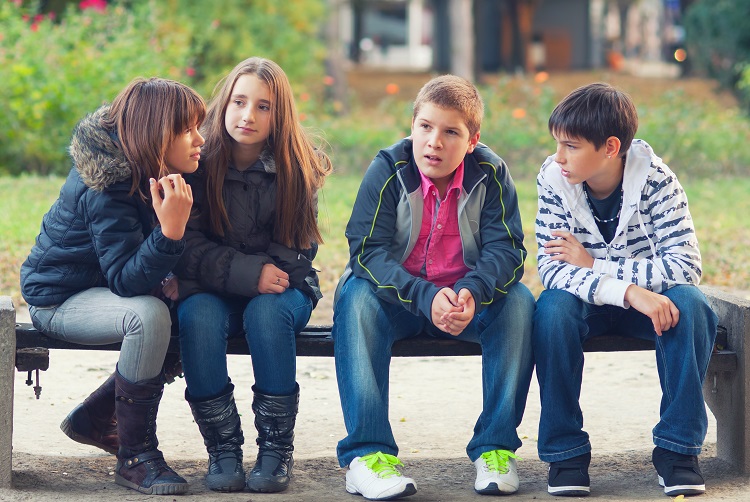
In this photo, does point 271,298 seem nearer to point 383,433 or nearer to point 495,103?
point 383,433

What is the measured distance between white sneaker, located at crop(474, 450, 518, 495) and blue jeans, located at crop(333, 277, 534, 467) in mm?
30

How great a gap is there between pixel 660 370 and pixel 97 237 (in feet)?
6.19

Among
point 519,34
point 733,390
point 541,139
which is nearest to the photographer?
point 733,390

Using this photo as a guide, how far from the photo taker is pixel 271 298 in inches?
136

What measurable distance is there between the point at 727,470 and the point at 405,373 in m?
2.03

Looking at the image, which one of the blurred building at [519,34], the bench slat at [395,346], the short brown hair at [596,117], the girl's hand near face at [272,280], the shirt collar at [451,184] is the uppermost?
the blurred building at [519,34]

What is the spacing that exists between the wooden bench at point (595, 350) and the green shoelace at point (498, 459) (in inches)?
14.2

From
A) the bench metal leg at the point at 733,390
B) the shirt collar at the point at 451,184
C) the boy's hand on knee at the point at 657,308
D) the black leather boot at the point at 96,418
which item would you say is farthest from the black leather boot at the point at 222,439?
the bench metal leg at the point at 733,390

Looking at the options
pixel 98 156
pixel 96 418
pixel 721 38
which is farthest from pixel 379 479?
pixel 721 38

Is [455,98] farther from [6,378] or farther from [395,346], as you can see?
[6,378]

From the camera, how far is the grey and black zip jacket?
3.53 meters

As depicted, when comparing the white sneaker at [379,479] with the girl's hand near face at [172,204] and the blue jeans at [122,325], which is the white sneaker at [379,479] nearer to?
the blue jeans at [122,325]

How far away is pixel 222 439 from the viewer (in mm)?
3430

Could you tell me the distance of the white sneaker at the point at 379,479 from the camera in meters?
3.23
